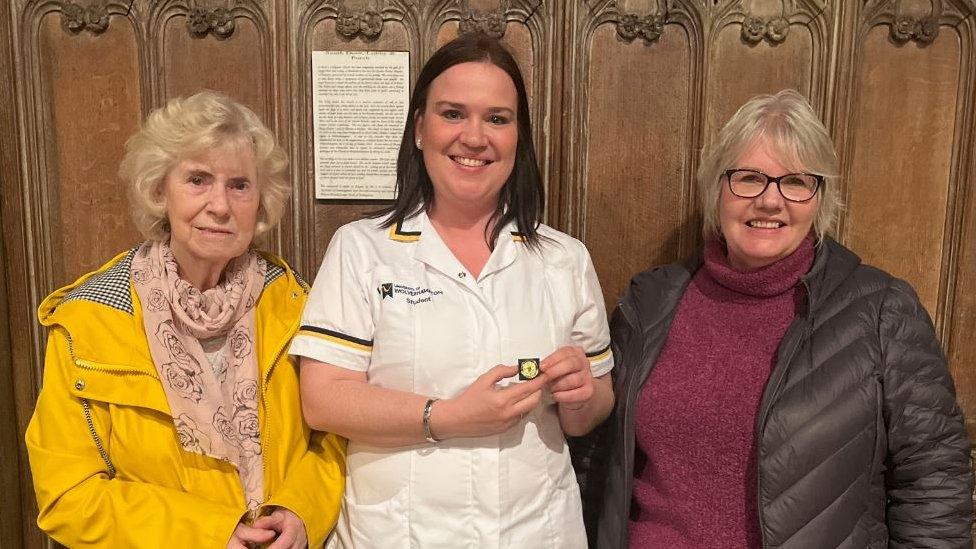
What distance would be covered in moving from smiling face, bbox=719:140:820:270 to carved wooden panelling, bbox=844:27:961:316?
2.26 feet

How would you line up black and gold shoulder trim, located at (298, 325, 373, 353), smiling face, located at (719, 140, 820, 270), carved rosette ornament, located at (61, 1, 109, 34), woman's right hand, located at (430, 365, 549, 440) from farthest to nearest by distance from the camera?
1. carved rosette ornament, located at (61, 1, 109, 34)
2. smiling face, located at (719, 140, 820, 270)
3. black and gold shoulder trim, located at (298, 325, 373, 353)
4. woman's right hand, located at (430, 365, 549, 440)

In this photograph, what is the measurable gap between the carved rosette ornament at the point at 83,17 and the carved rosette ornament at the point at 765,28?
2079mm

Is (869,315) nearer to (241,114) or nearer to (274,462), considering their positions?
(274,462)

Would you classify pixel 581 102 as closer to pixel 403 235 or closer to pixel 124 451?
pixel 403 235

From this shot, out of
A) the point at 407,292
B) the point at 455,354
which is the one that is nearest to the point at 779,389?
the point at 455,354

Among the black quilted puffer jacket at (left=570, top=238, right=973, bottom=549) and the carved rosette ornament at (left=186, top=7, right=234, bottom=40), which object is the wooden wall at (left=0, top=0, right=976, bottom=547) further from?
the black quilted puffer jacket at (left=570, top=238, right=973, bottom=549)

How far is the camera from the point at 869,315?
5.38 feet

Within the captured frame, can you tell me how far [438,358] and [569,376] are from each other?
0.32 metres

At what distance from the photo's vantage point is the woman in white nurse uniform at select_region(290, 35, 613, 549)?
5.16 ft

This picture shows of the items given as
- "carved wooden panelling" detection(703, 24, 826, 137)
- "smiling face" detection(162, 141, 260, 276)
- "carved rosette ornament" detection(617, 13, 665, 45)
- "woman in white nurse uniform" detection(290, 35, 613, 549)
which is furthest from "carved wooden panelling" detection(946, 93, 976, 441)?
"smiling face" detection(162, 141, 260, 276)

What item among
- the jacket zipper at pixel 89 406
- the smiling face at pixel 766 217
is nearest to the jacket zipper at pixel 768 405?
the smiling face at pixel 766 217

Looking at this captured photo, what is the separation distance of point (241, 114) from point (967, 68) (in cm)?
229

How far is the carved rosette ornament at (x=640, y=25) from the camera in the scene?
2160mm

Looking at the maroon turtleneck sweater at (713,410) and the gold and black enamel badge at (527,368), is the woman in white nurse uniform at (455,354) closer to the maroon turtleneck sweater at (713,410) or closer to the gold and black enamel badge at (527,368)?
the gold and black enamel badge at (527,368)
